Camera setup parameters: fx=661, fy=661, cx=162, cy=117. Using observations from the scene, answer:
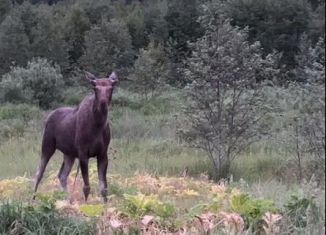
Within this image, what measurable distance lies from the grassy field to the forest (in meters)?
0.02

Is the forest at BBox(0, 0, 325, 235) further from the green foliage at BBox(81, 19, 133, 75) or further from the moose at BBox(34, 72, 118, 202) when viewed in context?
the moose at BBox(34, 72, 118, 202)

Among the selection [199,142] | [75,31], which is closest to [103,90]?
[199,142]

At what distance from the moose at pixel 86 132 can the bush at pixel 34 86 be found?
25585 millimetres

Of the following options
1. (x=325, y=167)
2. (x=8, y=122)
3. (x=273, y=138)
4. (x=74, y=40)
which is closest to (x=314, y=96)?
(x=325, y=167)

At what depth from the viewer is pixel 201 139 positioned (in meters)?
14.5

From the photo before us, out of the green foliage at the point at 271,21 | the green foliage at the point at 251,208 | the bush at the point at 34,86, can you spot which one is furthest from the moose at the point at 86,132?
the green foliage at the point at 271,21

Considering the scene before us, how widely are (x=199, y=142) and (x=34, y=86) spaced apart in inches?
885

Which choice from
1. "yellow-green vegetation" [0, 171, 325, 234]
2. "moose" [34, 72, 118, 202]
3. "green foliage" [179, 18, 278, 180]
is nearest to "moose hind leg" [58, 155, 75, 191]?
"moose" [34, 72, 118, 202]

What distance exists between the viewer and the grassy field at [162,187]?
5.01 metres

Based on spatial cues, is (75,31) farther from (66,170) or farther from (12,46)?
(66,170)

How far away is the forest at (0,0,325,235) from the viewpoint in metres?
4.76

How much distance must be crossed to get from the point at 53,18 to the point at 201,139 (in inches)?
1729

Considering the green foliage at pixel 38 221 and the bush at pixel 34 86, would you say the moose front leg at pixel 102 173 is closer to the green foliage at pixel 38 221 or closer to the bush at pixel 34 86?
the green foliage at pixel 38 221

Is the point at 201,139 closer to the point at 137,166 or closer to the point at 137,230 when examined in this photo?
the point at 137,166
